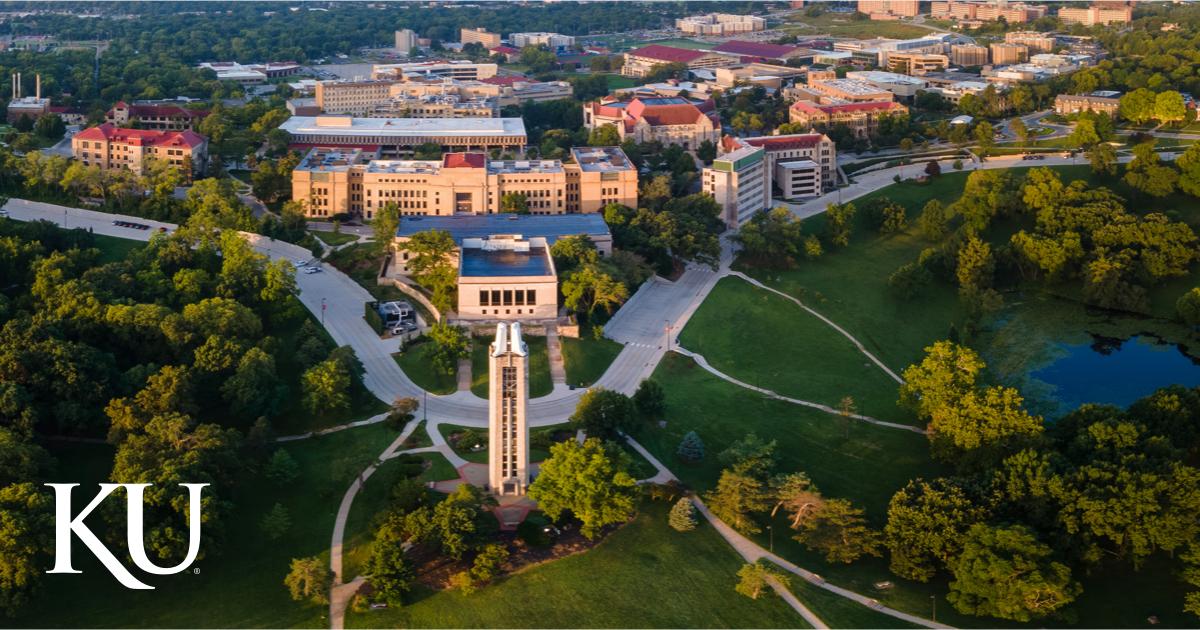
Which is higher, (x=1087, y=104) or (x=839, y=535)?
(x=1087, y=104)

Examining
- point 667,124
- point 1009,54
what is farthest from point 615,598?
point 1009,54

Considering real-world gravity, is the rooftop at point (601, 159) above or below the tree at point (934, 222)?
above

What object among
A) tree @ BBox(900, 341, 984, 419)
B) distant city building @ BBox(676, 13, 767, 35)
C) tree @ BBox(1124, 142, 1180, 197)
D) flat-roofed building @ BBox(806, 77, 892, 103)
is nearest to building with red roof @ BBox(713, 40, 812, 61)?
distant city building @ BBox(676, 13, 767, 35)

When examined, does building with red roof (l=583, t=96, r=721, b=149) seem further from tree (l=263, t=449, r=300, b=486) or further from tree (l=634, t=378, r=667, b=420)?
tree (l=263, t=449, r=300, b=486)

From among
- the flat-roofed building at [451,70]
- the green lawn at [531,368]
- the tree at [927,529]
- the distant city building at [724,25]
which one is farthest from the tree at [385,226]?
the distant city building at [724,25]

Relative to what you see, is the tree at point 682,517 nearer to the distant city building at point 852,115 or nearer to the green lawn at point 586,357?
the green lawn at point 586,357

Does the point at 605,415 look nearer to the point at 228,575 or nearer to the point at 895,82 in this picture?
the point at 228,575
